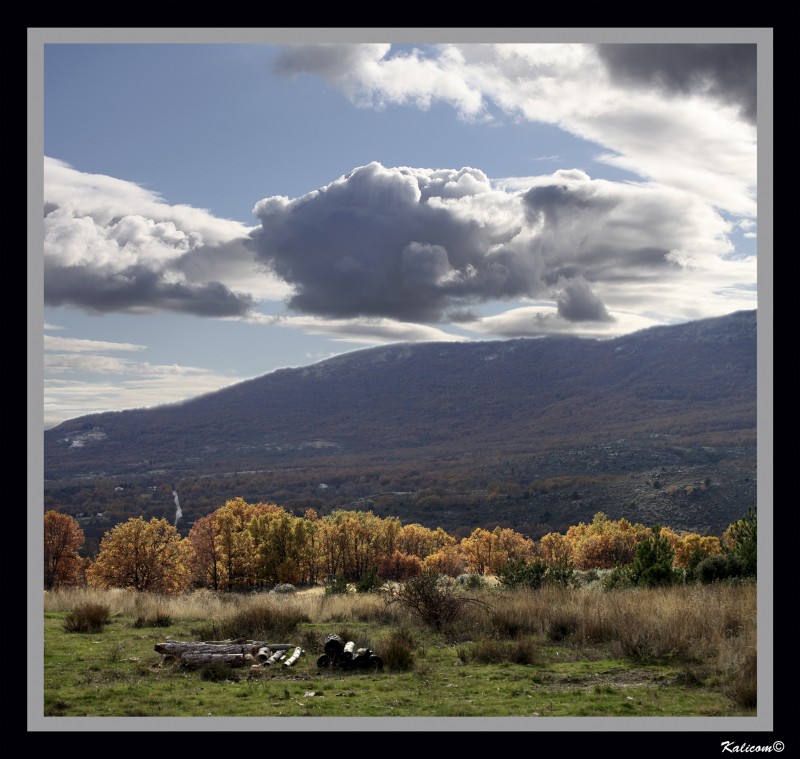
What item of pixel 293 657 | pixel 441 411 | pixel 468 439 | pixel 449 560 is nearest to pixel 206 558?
pixel 449 560

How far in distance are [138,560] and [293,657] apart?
110 feet

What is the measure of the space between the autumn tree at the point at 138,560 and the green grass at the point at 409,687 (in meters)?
32.3

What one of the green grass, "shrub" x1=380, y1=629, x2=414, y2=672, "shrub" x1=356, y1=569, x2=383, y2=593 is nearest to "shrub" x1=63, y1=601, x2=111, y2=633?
the green grass

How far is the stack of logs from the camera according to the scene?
8875mm

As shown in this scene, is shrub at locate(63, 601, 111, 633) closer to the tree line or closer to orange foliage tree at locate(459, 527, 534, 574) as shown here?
the tree line

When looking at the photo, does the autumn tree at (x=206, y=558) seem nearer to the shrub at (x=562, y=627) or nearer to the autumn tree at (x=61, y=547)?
the autumn tree at (x=61, y=547)

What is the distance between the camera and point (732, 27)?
Answer: 20.3 ft

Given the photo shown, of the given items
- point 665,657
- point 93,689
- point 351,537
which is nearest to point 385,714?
point 93,689

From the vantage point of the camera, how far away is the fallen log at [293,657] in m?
9.00
